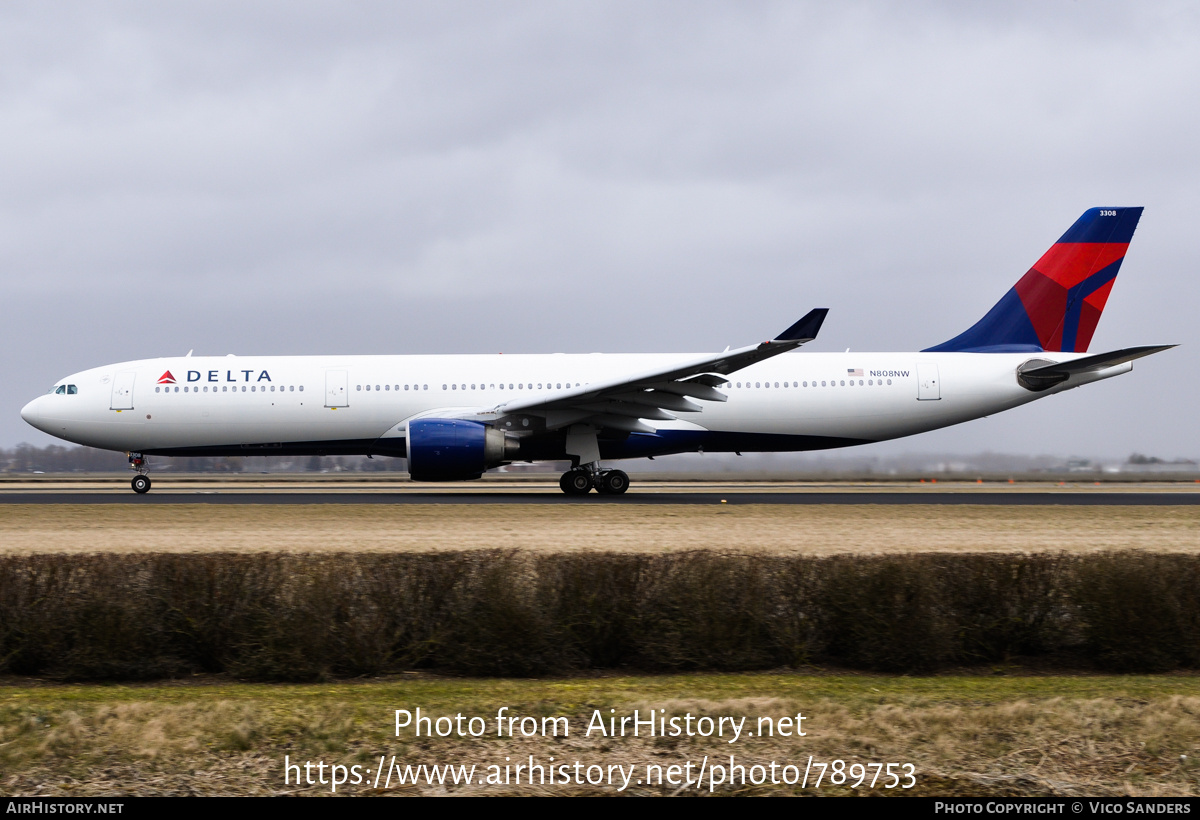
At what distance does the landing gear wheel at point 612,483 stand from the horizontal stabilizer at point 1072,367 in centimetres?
1039

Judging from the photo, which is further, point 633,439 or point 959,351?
point 959,351

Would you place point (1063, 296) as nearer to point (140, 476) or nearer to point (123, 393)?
point (123, 393)

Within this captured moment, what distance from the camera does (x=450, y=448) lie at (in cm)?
2025

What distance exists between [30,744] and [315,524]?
944cm

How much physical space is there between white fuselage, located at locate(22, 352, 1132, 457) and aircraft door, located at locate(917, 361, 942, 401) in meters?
0.02

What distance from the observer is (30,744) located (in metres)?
5.11

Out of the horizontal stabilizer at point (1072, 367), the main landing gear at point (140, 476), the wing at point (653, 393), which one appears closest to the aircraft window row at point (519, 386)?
the wing at point (653, 393)

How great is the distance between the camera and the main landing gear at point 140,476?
24.4m

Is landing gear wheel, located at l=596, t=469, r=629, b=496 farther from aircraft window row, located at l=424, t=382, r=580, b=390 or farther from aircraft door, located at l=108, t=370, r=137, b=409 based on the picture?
aircraft door, located at l=108, t=370, r=137, b=409

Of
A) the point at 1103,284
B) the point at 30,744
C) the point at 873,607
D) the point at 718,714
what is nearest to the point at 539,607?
the point at 718,714

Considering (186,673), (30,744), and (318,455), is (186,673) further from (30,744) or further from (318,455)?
(318,455)

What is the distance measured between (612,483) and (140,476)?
12202 mm

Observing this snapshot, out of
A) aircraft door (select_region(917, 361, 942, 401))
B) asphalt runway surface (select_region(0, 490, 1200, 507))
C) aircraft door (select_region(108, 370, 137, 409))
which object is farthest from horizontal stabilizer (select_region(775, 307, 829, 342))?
aircraft door (select_region(108, 370, 137, 409))

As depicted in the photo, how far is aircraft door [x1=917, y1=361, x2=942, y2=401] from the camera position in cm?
2384
